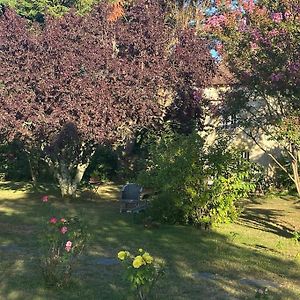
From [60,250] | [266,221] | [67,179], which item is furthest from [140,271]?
[67,179]

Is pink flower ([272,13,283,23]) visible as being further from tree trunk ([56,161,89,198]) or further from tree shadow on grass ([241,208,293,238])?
tree trunk ([56,161,89,198])

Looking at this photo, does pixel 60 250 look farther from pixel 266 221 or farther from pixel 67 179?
pixel 67 179

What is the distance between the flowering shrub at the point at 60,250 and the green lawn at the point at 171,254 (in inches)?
6.5

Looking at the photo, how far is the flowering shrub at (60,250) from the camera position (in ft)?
20.7

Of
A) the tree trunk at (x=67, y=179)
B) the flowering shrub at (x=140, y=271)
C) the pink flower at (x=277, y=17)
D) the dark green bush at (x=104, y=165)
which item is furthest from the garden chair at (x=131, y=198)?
the dark green bush at (x=104, y=165)

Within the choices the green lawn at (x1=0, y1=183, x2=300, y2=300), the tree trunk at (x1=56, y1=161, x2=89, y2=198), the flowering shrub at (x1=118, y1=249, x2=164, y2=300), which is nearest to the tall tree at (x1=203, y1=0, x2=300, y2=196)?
the green lawn at (x1=0, y1=183, x2=300, y2=300)

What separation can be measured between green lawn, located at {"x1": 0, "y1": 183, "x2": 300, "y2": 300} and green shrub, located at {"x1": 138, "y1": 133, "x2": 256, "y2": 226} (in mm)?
449

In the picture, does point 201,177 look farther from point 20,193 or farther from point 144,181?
point 20,193

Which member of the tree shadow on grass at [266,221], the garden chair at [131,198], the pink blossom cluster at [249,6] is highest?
the pink blossom cluster at [249,6]

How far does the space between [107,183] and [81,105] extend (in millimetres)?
9463

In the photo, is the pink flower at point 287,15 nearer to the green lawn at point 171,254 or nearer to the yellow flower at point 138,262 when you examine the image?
the green lawn at point 171,254

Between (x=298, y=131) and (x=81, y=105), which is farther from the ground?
(x=81, y=105)

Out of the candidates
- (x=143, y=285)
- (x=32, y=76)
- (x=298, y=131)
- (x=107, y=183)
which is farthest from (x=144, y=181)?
(x=107, y=183)

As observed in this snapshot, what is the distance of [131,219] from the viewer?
13.4 metres
